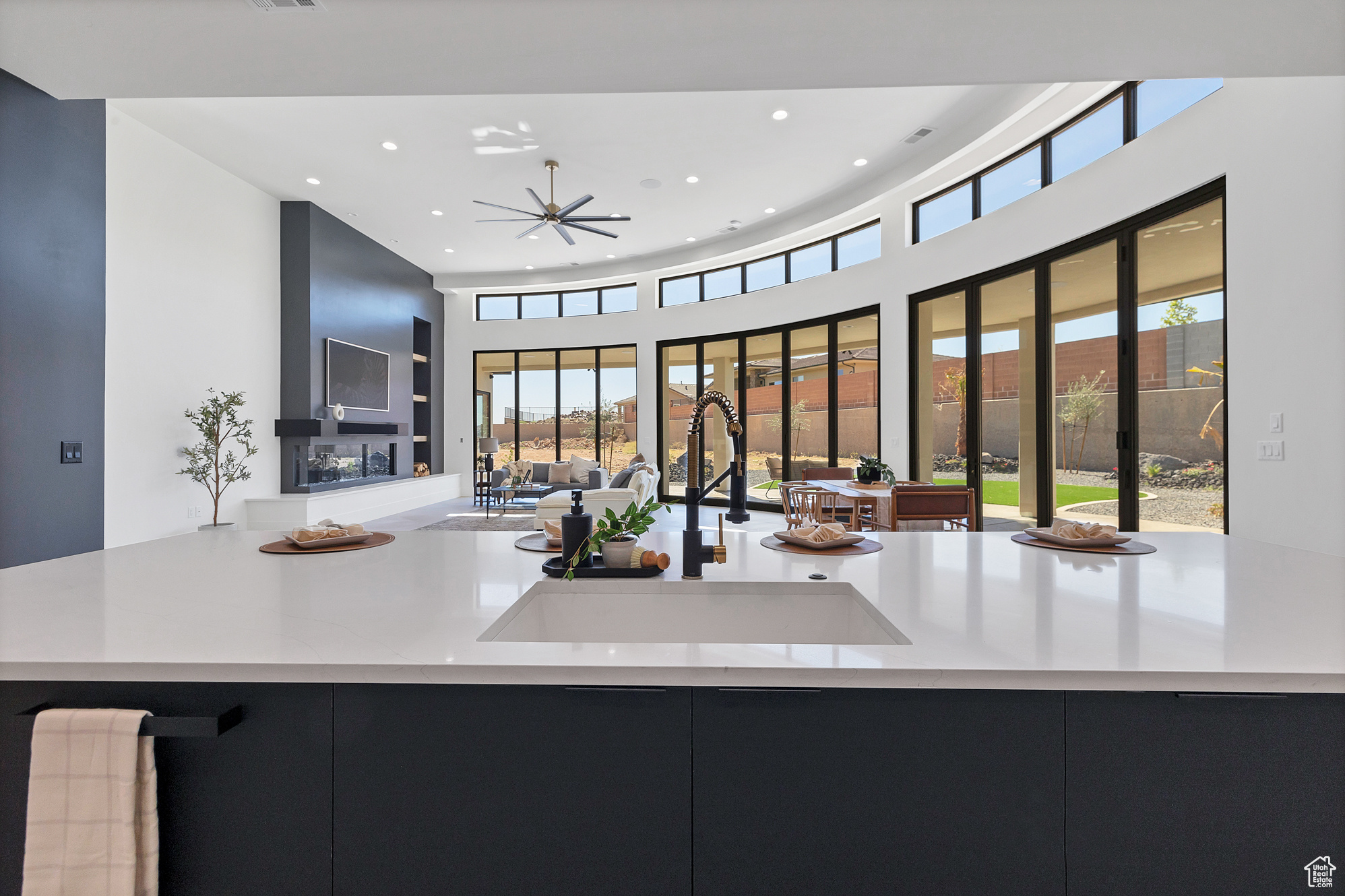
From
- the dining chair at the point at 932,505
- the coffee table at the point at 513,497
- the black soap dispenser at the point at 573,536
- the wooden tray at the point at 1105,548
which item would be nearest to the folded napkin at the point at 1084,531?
the wooden tray at the point at 1105,548

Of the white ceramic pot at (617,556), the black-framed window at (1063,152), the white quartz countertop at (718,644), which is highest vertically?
the black-framed window at (1063,152)

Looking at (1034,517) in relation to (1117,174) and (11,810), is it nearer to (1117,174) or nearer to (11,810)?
(1117,174)

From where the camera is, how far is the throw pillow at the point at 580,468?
9.37 m

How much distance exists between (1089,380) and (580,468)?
275 inches

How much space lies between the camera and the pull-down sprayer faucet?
1.30 m

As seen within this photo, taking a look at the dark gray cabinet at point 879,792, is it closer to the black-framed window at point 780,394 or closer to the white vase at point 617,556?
the white vase at point 617,556

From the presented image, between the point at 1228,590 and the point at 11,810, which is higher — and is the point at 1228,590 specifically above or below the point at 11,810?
above

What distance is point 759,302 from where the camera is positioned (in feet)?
26.7

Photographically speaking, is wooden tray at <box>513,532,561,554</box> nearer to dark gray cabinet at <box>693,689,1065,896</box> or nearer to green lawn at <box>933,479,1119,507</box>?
dark gray cabinet at <box>693,689,1065,896</box>

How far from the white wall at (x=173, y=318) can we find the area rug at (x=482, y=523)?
1962mm

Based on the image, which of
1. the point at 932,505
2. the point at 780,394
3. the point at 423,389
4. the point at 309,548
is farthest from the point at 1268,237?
the point at 423,389

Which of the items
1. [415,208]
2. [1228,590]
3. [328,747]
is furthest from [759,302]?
[328,747]

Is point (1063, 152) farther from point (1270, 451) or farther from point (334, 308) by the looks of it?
point (334, 308)

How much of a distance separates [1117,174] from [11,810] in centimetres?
559
